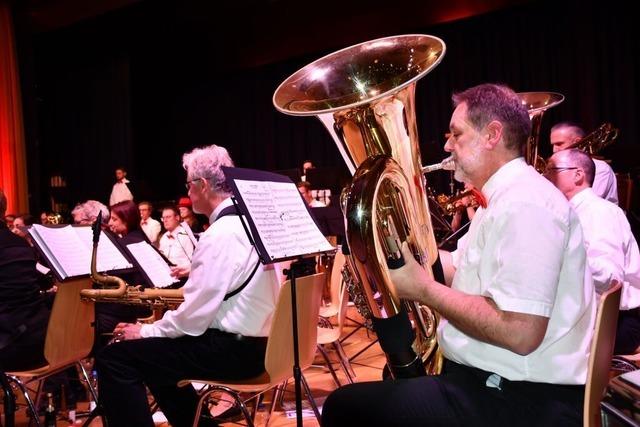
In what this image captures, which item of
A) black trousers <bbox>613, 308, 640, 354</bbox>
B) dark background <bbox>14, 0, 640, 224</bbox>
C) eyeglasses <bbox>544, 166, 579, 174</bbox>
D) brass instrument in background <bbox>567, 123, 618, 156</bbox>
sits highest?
dark background <bbox>14, 0, 640, 224</bbox>

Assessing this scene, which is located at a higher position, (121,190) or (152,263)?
(121,190)

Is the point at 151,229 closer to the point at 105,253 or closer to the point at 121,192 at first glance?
the point at 121,192

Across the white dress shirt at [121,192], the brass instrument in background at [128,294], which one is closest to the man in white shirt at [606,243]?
the brass instrument in background at [128,294]

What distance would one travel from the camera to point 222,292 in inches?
104

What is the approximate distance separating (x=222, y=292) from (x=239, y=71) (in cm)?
1157

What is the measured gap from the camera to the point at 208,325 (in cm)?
267

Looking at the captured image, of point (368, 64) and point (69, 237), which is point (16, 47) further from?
point (368, 64)

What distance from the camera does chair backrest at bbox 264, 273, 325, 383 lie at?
8.46 feet

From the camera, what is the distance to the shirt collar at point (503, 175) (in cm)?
176

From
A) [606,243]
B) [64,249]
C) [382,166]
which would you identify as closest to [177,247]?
[64,249]

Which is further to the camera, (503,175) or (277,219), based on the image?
(277,219)

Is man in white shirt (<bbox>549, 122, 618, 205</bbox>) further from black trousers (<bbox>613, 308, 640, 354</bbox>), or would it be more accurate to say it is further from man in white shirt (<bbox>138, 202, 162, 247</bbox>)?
man in white shirt (<bbox>138, 202, 162, 247</bbox>)

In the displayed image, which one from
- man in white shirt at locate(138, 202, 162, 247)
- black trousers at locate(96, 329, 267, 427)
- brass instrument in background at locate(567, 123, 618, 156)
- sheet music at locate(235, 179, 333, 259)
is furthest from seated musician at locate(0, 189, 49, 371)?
man in white shirt at locate(138, 202, 162, 247)

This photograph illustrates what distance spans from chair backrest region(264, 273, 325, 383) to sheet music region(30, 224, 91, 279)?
45.1 inches
